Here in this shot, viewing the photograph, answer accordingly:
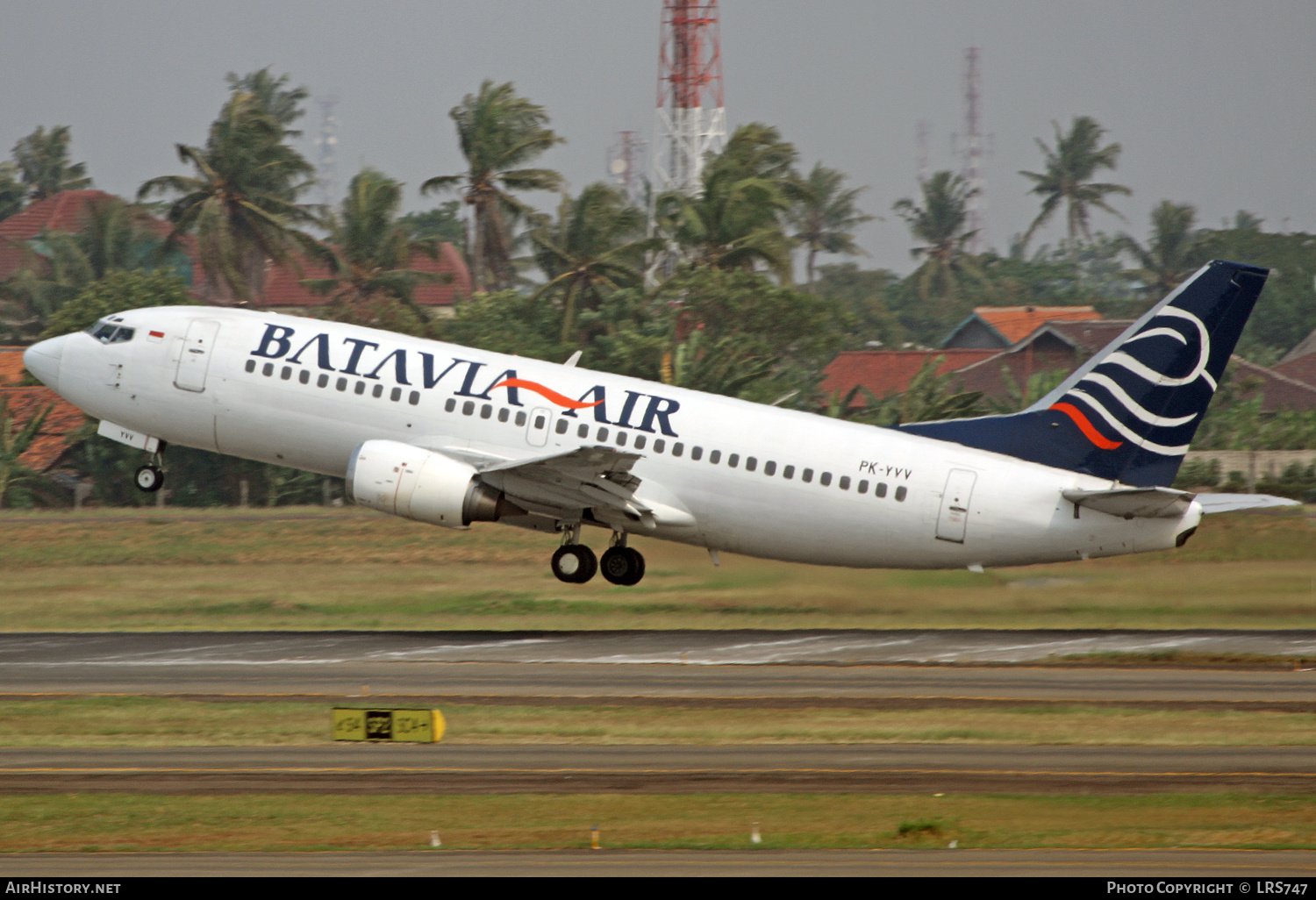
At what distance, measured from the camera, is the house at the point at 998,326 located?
397 ft

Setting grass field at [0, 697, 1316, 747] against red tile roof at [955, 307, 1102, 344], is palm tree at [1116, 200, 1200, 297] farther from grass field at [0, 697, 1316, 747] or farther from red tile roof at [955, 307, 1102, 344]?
grass field at [0, 697, 1316, 747]

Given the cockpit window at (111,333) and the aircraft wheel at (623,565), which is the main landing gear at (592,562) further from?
the cockpit window at (111,333)

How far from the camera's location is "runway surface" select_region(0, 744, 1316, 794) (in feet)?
80.0

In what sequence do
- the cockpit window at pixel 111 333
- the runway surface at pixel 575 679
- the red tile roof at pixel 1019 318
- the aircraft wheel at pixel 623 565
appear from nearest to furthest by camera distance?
the runway surface at pixel 575 679, the aircraft wheel at pixel 623 565, the cockpit window at pixel 111 333, the red tile roof at pixel 1019 318

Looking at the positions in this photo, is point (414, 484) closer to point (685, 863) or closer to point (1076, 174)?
point (685, 863)

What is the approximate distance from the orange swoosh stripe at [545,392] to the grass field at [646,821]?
14.8 m

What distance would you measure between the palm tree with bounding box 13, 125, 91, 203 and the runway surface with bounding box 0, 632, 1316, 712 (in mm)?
137234

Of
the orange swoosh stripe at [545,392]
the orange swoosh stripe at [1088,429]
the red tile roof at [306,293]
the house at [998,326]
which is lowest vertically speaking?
the orange swoosh stripe at [1088,429]

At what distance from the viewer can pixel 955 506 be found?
35812 mm

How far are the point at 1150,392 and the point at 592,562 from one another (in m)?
14.0

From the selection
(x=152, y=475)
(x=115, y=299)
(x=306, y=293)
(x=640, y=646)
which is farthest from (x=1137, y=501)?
(x=306, y=293)

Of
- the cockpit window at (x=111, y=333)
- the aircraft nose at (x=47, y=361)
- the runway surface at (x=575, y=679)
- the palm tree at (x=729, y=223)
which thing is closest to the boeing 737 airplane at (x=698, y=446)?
the cockpit window at (x=111, y=333)

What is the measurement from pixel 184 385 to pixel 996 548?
20462 mm
